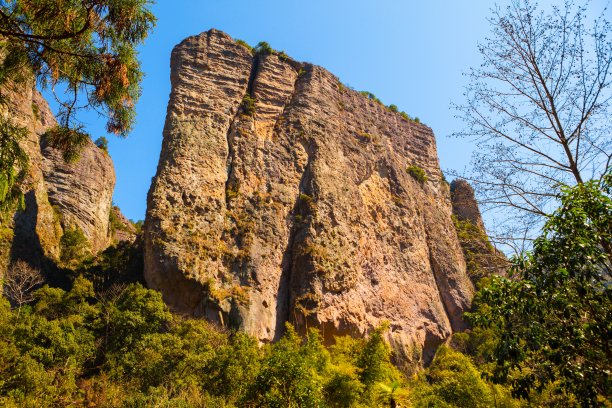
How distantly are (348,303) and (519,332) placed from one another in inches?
881

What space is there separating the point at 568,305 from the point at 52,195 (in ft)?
127

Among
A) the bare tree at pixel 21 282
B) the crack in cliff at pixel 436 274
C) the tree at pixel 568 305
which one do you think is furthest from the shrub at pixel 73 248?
the tree at pixel 568 305

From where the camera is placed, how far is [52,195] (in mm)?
36562

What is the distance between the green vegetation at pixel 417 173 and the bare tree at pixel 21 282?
3240 cm

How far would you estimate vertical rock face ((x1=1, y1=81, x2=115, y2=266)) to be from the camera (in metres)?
30.5

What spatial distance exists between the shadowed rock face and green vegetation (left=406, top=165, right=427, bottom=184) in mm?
1503

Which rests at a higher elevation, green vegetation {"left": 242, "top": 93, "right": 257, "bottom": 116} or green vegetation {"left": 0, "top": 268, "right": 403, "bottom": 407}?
green vegetation {"left": 242, "top": 93, "right": 257, "bottom": 116}

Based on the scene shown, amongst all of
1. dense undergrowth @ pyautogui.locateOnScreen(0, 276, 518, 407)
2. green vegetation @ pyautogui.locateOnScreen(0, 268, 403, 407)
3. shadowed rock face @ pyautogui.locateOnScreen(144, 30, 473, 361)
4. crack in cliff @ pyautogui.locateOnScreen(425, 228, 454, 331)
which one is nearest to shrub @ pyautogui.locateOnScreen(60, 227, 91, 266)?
green vegetation @ pyautogui.locateOnScreen(0, 268, 403, 407)

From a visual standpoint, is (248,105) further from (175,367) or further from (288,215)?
(175,367)

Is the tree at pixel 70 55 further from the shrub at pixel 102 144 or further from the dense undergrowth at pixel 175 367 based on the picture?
the shrub at pixel 102 144

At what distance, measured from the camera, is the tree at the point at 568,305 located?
591cm

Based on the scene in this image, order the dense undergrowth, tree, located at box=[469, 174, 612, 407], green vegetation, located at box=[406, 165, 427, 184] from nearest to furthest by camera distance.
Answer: tree, located at box=[469, 174, 612, 407], the dense undergrowth, green vegetation, located at box=[406, 165, 427, 184]

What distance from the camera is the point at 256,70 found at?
38094mm

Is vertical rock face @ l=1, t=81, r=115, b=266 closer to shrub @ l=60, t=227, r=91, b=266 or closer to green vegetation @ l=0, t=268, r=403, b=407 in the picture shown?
shrub @ l=60, t=227, r=91, b=266
